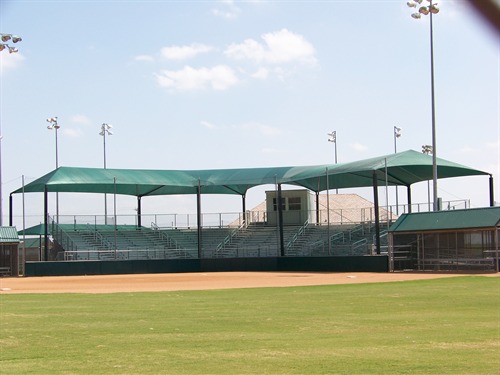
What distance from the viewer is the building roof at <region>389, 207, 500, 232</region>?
3984 centimetres

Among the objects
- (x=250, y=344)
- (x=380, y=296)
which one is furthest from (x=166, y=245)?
(x=250, y=344)

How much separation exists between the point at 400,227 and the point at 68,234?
25119mm

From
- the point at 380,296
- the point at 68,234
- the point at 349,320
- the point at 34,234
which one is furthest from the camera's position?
the point at 34,234

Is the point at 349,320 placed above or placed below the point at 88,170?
below

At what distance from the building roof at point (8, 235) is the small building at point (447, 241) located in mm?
23583

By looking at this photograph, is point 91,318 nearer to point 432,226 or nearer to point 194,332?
point 194,332

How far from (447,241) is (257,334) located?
3111 cm

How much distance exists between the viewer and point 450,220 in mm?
42438

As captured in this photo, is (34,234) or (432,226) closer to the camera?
(432,226)

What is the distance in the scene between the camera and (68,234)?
5753 cm

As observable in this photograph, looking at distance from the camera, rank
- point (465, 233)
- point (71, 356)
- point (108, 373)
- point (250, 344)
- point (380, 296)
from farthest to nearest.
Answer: point (465, 233) < point (380, 296) < point (250, 344) < point (71, 356) < point (108, 373)

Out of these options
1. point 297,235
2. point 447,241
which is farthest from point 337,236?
point 447,241

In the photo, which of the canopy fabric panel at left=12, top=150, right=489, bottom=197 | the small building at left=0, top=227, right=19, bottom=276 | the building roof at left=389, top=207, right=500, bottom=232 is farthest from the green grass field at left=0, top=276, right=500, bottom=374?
the canopy fabric panel at left=12, top=150, right=489, bottom=197

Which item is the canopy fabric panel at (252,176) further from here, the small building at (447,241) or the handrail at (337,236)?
the small building at (447,241)
